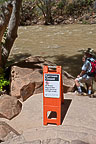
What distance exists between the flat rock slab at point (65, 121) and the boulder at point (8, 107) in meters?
0.13

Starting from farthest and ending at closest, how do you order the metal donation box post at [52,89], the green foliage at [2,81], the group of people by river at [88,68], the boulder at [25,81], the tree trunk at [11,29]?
1. the tree trunk at [11,29]
2. the green foliage at [2,81]
3. the boulder at [25,81]
4. the group of people by river at [88,68]
5. the metal donation box post at [52,89]

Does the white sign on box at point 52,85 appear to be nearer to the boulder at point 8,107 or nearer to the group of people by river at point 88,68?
the boulder at point 8,107

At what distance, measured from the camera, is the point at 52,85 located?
477cm

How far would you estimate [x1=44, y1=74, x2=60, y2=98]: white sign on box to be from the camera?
471 centimetres

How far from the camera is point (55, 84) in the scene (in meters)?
4.75

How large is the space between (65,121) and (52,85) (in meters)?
0.94

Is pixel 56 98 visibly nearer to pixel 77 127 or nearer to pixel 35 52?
pixel 77 127

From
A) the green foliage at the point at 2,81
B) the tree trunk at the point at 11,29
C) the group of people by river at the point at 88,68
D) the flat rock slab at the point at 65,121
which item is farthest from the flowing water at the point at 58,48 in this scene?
the flat rock slab at the point at 65,121

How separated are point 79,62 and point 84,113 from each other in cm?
634

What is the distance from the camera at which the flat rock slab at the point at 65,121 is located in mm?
4418

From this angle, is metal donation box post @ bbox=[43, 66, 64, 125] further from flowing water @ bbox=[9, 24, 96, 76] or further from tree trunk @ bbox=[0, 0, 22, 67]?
flowing water @ bbox=[9, 24, 96, 76]

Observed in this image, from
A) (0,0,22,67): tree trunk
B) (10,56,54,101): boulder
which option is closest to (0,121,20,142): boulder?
(10,56,54,101): boulder

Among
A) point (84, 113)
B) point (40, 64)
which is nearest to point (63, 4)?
point (40, 64)

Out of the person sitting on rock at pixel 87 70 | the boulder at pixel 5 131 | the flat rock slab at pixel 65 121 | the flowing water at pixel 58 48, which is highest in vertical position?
the person sitting on rock at pixel 87 70
